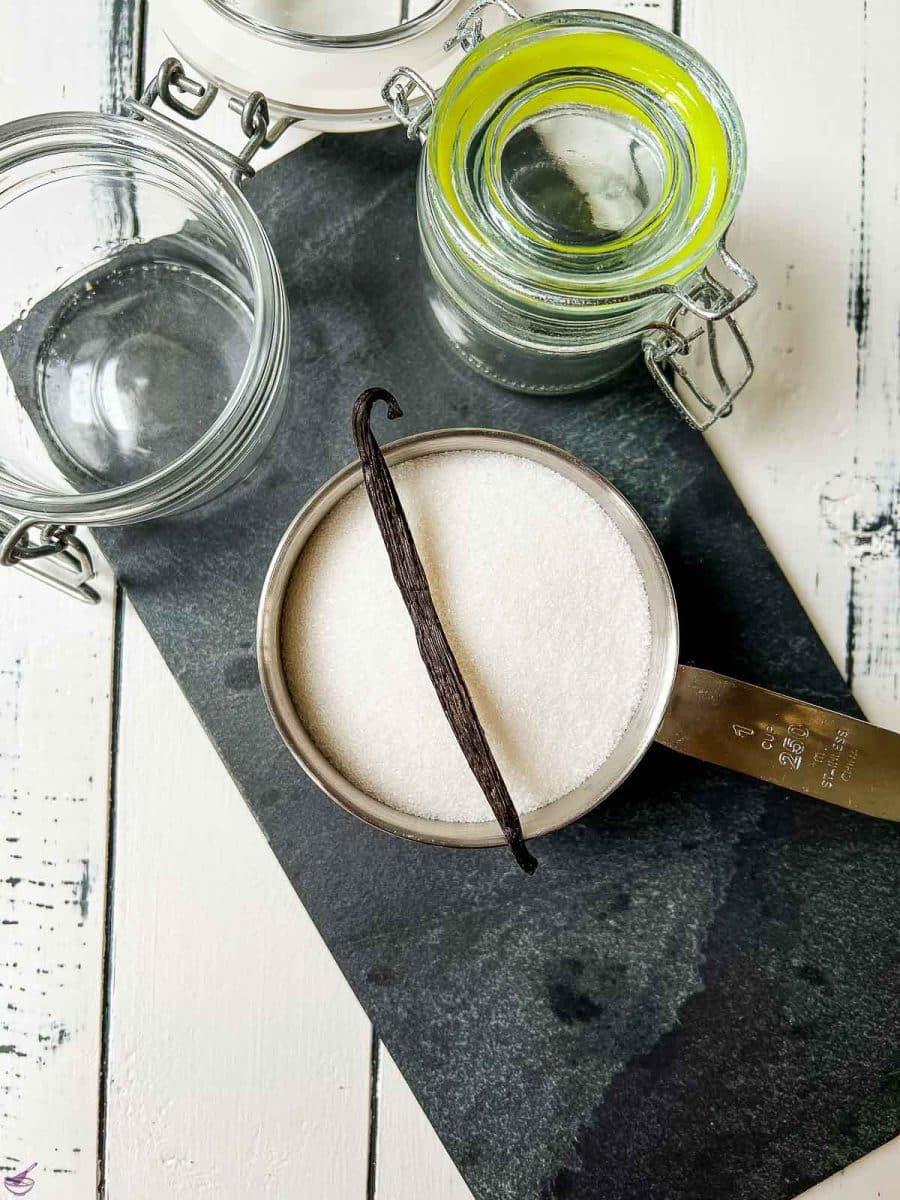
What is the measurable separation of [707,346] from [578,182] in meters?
0.14

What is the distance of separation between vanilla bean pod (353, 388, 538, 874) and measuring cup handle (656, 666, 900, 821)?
104 millimetres

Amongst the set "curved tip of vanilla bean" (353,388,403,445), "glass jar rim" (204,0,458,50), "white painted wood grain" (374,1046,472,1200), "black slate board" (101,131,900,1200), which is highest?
"glass jar rim" (204,0,458,50)

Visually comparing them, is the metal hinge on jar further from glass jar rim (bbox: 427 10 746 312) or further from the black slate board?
the black slate board

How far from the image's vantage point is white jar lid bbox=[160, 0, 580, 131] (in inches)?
25.4

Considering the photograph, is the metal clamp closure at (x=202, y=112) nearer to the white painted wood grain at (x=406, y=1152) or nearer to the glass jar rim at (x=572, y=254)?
the glass jar rim at (x=572, y=254)

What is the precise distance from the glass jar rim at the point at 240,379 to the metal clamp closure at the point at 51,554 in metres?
0.03

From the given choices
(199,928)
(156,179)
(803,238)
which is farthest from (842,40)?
(199,928)

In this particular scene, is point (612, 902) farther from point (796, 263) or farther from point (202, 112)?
point (202, 112)

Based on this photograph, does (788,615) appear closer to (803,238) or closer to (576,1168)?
(803,238)

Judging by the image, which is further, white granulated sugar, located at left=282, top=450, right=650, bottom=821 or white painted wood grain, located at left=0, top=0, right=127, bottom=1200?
white painted wood grain, located at left=0, top=0, right=127, bottom=1200

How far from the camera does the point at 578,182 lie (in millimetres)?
617

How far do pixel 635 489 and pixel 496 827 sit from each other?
0.77ft

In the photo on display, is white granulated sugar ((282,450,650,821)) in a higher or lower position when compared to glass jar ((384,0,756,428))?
lower

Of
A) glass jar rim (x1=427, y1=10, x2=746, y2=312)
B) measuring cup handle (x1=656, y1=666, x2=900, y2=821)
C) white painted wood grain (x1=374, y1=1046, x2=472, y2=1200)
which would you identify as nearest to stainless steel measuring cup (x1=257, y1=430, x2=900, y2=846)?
measuring cup handle (x1=656, y1=666, x2=900, y2=821)
